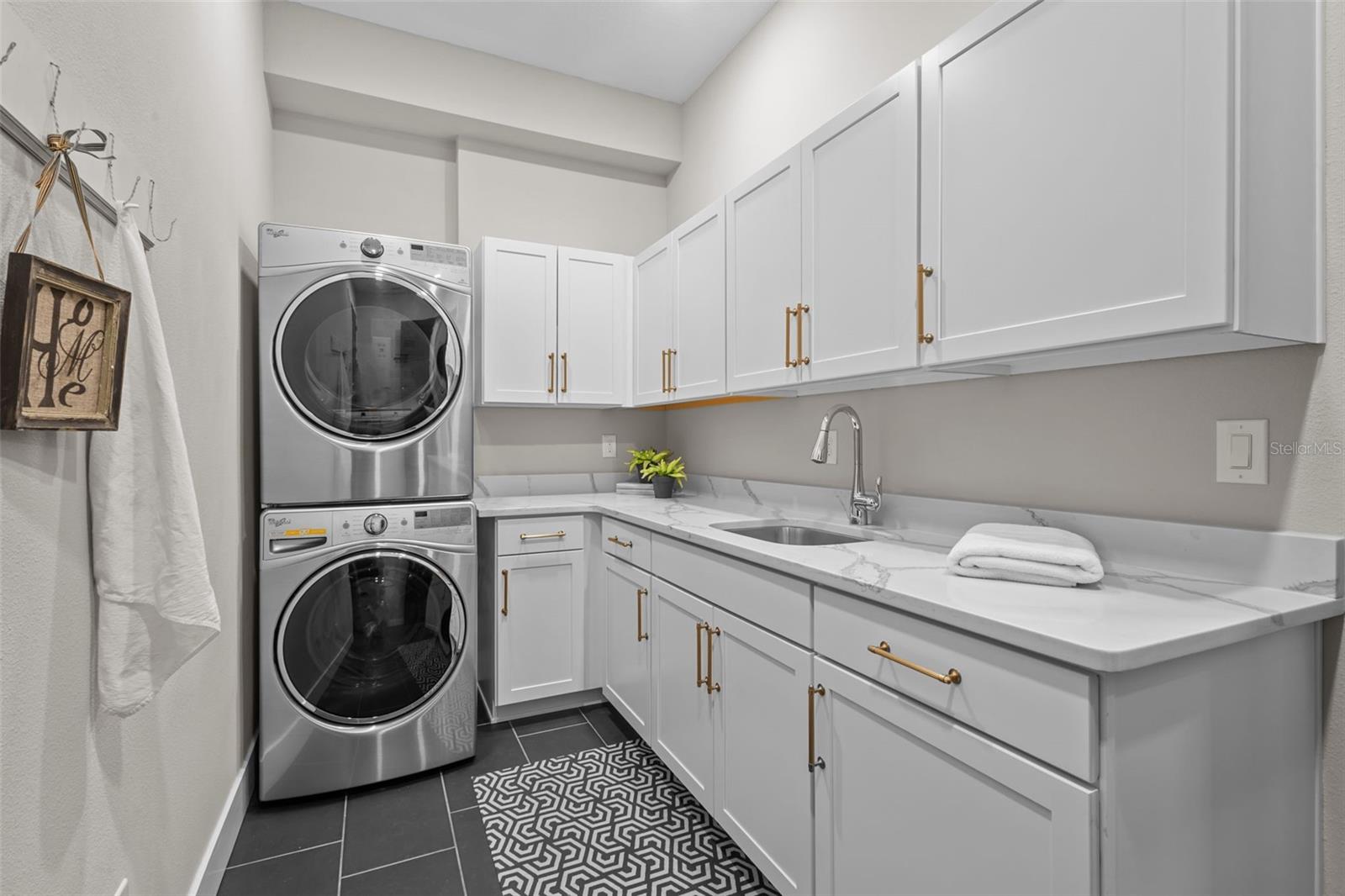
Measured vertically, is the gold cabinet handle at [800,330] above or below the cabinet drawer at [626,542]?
above

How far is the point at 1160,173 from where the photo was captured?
3.41 ft

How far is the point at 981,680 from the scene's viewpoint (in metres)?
1.02

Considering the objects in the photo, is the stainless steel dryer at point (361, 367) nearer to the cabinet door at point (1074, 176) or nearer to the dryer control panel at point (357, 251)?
the dryer control panel at point (357, 251)

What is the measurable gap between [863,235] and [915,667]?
1108 mm

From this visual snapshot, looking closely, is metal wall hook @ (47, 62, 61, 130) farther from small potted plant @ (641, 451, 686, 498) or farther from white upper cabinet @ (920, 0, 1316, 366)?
small potted plant @ (641, 451, 686, 498)

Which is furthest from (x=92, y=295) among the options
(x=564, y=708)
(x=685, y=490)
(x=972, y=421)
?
(x=685, y=490)

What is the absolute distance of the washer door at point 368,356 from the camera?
2.14m

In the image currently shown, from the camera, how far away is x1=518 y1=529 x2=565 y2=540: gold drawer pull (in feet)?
8.47

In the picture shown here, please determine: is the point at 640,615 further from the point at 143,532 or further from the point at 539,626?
the point at 143,532

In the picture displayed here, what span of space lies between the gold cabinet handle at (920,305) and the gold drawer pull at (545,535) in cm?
169

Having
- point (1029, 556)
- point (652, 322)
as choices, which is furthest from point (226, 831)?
point (652, 322)

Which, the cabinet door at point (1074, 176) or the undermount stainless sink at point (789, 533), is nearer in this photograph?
the cabinet door at point (1074, 176)

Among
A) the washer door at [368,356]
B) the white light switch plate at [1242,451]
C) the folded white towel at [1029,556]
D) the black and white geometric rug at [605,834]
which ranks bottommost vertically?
the black and white geometric rug at [605,834]

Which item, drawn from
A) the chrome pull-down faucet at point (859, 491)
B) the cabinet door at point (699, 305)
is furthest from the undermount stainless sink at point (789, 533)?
the cabinet door at point (699, 305)
